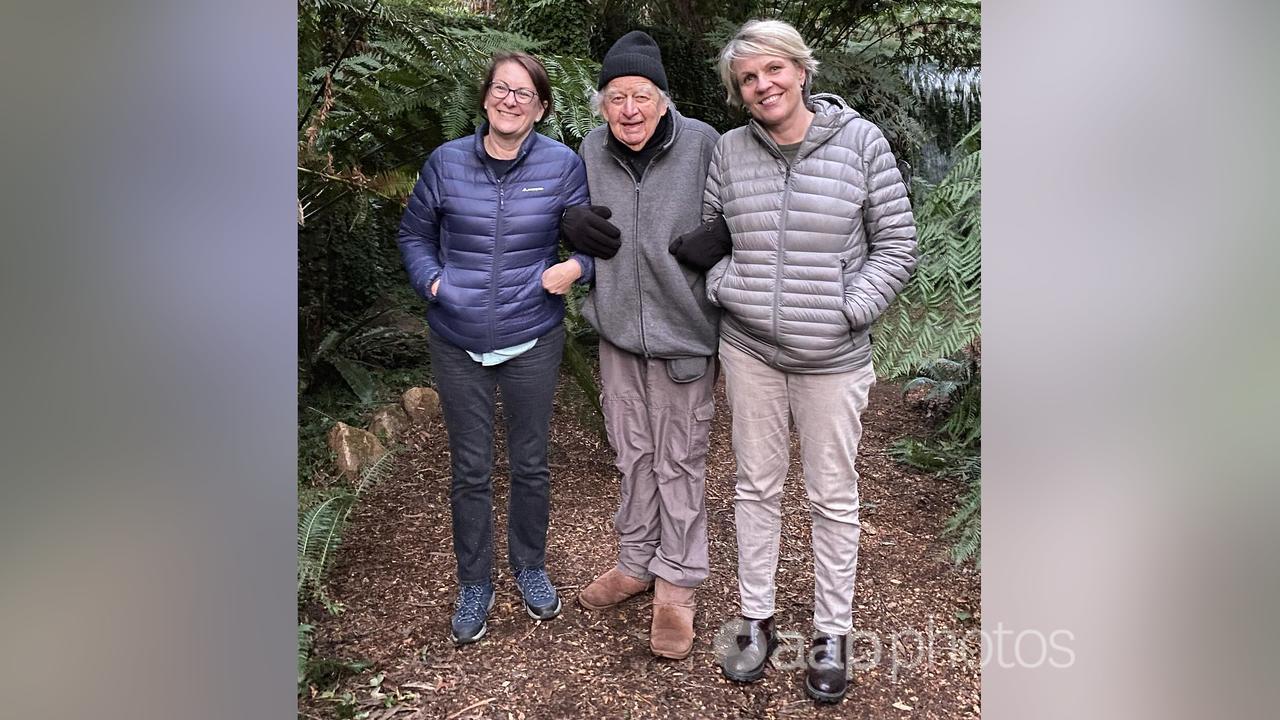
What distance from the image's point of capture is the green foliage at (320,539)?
7.88 ft

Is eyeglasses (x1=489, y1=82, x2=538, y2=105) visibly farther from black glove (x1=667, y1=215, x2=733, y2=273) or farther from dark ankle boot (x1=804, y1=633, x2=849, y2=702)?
dark ankle boot (x1=804, y1=633, x2=849, y2=702)

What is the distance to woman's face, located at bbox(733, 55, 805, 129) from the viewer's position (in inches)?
77.0

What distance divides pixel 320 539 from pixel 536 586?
0.71m

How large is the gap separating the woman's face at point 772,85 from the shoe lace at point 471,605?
1606 millimetres

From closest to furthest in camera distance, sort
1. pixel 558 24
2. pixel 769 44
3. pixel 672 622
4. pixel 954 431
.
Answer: pixel 769 44 → pixel 672 622 → pixel 954 431 → pixel 558 24

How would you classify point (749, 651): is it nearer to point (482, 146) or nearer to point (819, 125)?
point (819, 125)

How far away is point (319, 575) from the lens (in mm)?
2422

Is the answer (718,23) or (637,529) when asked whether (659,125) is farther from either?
(718,23)

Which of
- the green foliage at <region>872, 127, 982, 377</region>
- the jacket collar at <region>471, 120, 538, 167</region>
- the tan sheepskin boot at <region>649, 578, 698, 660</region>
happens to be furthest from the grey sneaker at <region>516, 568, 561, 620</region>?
the green foliage at <region>872, 127, 982, 377</region>

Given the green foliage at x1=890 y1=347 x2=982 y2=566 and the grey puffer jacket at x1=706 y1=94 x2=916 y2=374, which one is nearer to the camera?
the grey puffer jacket at x1=706 y1=94 x2=916 y2=374

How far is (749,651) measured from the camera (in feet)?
7.38
